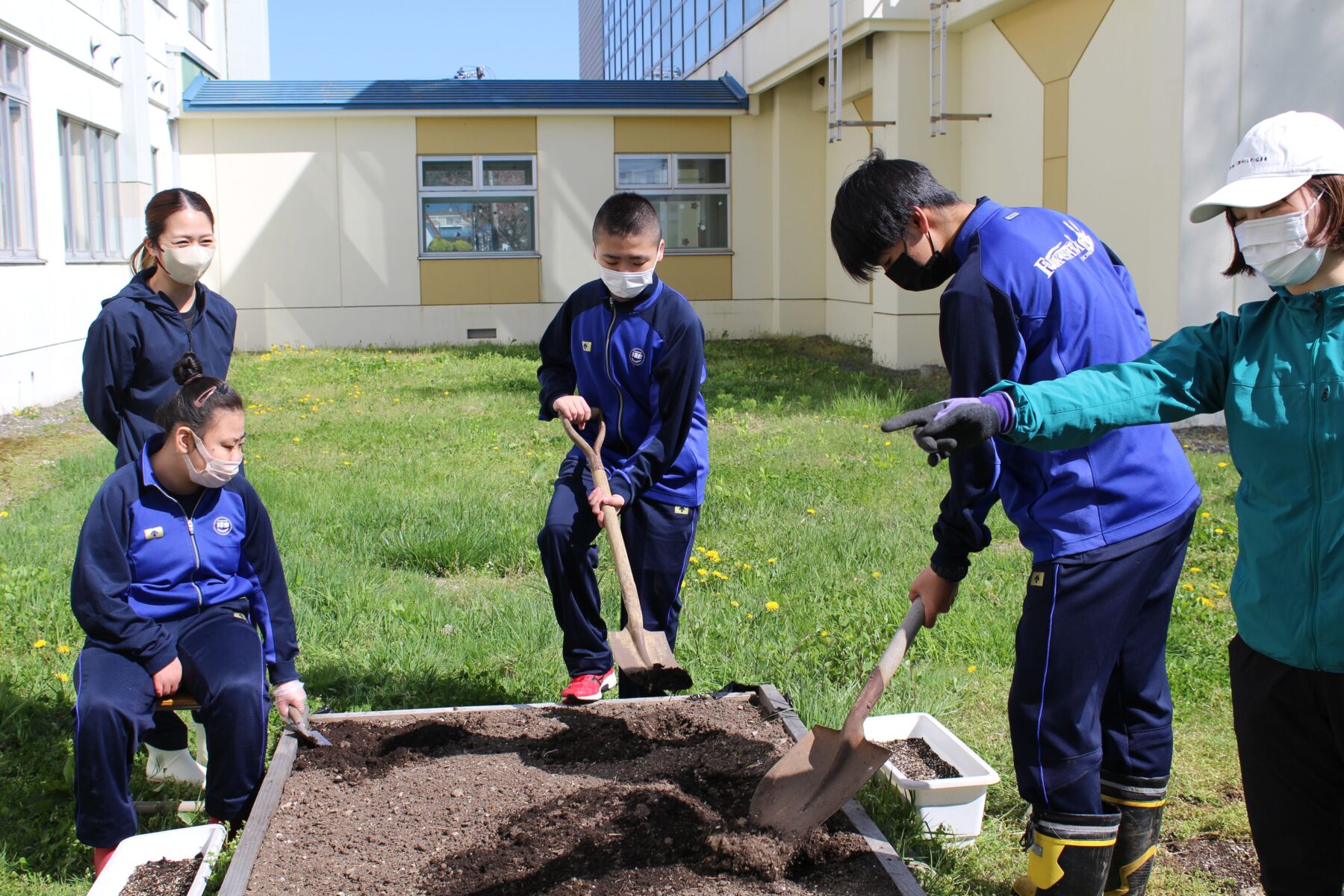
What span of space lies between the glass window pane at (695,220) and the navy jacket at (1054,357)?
17.0 metres

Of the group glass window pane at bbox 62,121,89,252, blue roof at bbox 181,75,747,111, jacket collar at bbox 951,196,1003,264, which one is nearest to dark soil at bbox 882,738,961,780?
jacket collar at bbox 951,196,1003,264

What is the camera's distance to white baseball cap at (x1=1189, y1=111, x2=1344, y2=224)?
2.03m

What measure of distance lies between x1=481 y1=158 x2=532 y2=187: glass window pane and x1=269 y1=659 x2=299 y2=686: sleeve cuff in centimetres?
1622

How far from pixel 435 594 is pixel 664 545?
1813 millimetres

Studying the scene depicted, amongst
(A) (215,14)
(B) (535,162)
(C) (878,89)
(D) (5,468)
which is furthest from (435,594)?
(A) (215,14)

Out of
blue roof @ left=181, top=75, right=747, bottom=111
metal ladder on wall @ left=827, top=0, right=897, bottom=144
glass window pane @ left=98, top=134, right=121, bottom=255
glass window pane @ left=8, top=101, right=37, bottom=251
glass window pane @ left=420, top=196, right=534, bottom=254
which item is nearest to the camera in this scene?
glass window pane @ left=8, top=101, right=37, bottom=251

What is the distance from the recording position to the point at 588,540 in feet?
12.4

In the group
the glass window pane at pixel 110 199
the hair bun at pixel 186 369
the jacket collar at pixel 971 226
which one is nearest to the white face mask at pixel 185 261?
the hair bun at pixel 186 369

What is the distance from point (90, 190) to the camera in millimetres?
14398

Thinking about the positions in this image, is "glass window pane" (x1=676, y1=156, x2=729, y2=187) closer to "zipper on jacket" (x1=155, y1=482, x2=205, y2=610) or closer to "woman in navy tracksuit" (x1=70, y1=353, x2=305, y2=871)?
"woman in navy tracksuit" (x1=70, y1=353, x2=305, y2=871)

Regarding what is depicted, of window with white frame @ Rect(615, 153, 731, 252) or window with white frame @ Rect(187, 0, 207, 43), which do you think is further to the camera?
window with white frame @ Rect(187, 0, 207, 43)

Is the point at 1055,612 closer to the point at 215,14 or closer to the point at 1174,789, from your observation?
the point at 1174,789

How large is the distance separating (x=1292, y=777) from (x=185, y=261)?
135 inches

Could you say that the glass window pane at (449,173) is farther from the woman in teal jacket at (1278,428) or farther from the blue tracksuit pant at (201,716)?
the woman in teal jacket at (1278,428)
